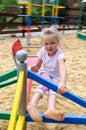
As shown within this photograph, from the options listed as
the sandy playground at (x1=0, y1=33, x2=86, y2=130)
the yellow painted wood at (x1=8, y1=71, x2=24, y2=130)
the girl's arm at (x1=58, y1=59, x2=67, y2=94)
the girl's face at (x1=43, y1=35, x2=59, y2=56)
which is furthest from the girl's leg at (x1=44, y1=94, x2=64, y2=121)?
the sandy playground at (x1=0, y1=33, x2=86, y2=130)

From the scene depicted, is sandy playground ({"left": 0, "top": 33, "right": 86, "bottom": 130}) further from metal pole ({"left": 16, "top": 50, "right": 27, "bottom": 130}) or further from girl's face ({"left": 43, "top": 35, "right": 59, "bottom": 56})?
girl's face ({"left": 43, "top": 35, "right": 59, "bottom": 56})

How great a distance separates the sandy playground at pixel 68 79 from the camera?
8.36 ft

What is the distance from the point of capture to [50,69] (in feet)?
7.43

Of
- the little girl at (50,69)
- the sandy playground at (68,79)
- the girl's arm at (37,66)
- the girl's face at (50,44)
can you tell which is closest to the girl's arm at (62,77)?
the little girl at (50,69)

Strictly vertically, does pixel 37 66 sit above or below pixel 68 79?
above

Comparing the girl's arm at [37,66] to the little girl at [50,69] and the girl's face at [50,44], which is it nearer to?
the little girl at [50,69]

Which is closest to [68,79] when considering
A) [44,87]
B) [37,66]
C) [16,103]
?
[37,66]

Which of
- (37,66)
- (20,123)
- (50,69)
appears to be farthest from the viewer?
(37,66)

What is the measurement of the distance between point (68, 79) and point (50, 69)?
1840mm

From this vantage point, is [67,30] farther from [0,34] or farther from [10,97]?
[10,97]

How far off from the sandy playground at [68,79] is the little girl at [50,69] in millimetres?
525

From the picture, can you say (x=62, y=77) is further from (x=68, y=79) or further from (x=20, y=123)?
(x=68, y=79)

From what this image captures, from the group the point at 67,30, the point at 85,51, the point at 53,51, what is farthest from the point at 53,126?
the point at 67,30

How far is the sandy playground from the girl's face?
0.75m
